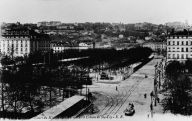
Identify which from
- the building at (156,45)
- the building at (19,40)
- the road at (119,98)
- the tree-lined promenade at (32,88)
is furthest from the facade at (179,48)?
the building at (156,45)

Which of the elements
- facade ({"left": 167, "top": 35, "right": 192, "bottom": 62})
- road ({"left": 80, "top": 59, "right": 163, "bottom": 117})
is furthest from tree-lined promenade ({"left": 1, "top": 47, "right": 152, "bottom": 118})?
facade ({"left": 167, "top": 35, "right": 192, "bottom": 62})

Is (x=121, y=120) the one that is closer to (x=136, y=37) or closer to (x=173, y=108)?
(x=173, y=108)

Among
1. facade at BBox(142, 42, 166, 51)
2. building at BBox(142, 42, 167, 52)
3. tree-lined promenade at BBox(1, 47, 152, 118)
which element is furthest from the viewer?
facade at BBox(142, 42, 166, 51)

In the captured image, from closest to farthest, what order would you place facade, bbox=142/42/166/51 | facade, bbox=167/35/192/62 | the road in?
the road < facade, bbox=167/35/192/62 < facade, bbox=142/42/166/51

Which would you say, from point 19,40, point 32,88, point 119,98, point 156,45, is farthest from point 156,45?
point 32,88

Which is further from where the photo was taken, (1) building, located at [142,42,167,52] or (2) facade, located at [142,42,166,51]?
(2) facade, located at [142,42,166,51]

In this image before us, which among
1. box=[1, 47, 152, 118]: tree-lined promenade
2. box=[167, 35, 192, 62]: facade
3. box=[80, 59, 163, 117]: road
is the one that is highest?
box=[167, 35, 192, 62]: facade

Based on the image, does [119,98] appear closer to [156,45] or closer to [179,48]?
[179,48]

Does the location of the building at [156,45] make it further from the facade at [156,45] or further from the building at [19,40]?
the building at [19,40]

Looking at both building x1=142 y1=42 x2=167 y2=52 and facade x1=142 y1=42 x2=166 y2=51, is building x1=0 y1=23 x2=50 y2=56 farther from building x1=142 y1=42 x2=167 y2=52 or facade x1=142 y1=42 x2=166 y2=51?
facade x1=142 y1=42 x2=166 y2=51
